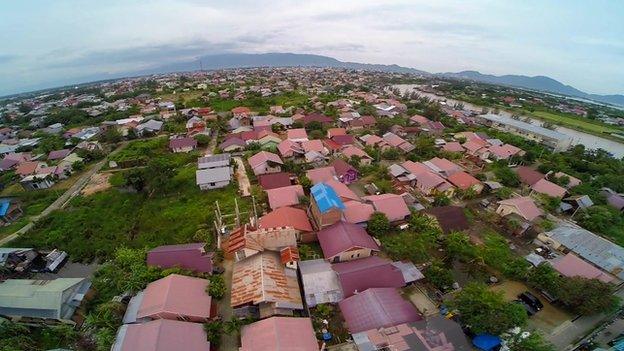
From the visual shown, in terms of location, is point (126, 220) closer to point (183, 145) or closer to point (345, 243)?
point (183, 145)

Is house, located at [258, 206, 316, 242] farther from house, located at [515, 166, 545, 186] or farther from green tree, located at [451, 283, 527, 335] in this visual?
house, located at [515, 166, 545, 186]

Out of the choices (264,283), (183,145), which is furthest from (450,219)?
(183,145)

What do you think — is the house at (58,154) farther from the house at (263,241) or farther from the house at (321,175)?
the house at (263,241)

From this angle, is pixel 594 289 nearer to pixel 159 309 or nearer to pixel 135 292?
pixel 159 309

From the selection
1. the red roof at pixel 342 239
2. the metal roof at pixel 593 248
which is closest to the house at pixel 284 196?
the red roof at pixel 342 239

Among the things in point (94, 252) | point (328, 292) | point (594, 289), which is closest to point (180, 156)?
point (94, 252)

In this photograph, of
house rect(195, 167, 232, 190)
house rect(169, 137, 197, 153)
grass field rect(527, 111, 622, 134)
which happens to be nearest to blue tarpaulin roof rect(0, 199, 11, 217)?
house rect(169, 137, 197, 153)
